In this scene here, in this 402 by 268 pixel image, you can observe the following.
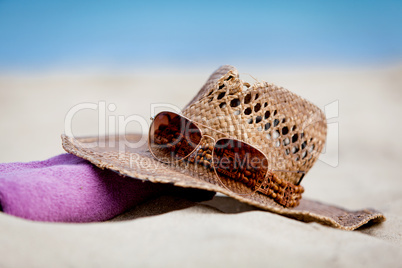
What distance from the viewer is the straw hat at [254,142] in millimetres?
1407

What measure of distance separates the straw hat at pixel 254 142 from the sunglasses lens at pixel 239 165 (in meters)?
0.01

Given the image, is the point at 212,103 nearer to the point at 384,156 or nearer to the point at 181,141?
the point at 181,141

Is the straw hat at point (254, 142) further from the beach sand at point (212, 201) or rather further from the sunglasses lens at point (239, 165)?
the beach sand at point (212, 201)

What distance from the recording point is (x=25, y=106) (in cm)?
541

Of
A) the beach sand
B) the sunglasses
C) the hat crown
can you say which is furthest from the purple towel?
the hat crown

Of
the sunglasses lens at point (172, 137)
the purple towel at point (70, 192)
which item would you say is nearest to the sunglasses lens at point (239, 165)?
the sunglasses lens at point (172, 137)

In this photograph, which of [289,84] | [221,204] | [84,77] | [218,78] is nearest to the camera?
[218,78]

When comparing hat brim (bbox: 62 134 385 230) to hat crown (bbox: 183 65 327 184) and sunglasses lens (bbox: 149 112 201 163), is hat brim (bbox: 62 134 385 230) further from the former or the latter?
hat crown (bbox: 183 65 327 184)

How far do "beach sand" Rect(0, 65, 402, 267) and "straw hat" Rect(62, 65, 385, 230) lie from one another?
0.12 metres

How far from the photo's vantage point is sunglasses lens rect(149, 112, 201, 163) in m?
1.48

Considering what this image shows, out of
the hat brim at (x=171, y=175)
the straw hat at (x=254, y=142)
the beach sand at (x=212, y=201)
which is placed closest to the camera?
the beach sand at (x=212, y=201)

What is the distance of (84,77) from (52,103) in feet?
6.26

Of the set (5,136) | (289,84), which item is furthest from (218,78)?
(289,84)

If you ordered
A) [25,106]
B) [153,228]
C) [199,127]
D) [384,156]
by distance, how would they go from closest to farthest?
[153,228] → [199,127] → [384,156] → [25,106]
